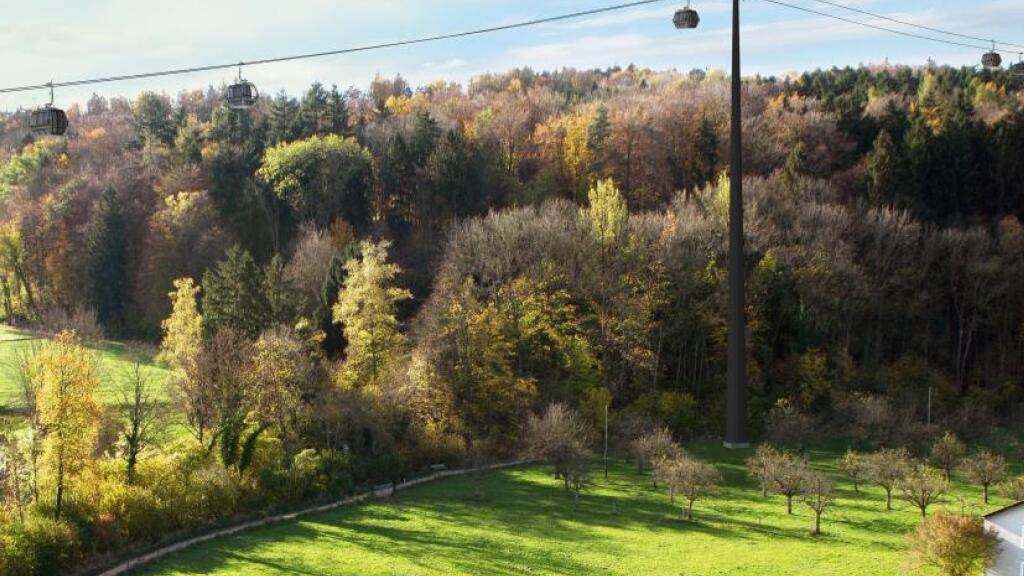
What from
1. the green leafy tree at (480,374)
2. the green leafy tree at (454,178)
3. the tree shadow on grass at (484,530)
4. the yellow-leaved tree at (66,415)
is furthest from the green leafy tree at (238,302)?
the tree shadow on grass at (484,530)

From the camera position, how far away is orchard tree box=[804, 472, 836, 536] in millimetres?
29359

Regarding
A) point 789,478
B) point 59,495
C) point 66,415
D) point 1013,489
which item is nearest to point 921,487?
point 1013,489

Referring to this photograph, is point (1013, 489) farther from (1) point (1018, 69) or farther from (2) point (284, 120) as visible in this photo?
(2) point (284, 120)

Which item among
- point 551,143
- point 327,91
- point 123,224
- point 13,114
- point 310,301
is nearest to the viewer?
point 310,301

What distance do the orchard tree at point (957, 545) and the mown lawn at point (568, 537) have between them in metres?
2.63

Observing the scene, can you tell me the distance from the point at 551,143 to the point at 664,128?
7793 millimetres

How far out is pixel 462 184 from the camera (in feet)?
190

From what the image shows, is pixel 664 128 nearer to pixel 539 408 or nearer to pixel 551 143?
pixel 551 143

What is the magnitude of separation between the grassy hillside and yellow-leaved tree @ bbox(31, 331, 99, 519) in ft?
48.7

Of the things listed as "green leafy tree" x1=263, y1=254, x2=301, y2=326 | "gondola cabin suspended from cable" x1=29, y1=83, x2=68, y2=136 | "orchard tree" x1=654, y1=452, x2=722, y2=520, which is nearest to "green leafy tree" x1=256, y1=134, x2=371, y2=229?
"green leafy tree" x1=263, y1=254, x2=301, y2=326

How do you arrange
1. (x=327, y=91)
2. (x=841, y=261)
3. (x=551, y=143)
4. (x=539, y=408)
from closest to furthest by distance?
(x=539, y=408), (x=841, y=261), (x=551, y=143), (x=327, y=91)

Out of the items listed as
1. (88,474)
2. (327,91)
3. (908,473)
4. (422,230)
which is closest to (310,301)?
(422,230)

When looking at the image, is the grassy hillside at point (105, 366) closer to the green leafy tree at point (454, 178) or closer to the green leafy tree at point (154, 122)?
the green leafy tree at point (154, 122)

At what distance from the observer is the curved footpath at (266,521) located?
1116 inches
